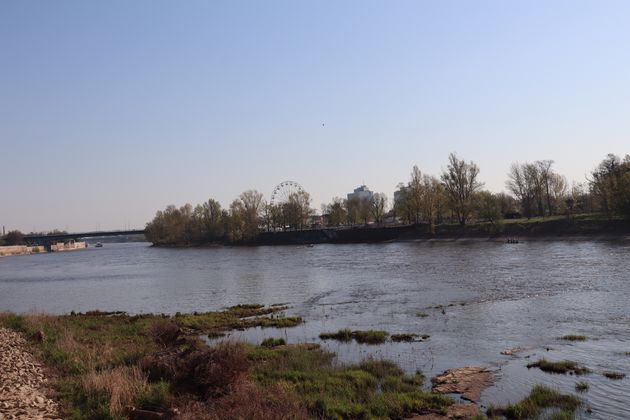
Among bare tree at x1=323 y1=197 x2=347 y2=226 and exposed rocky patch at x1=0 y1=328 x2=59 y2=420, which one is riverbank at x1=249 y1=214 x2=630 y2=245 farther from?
exposed rocky patch at x1=0 y1=328 x2=59 y2=420

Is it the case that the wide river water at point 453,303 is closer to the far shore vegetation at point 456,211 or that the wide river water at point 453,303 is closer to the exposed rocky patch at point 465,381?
the exposed rocky patch at point 465,381

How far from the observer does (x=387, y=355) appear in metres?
20.3

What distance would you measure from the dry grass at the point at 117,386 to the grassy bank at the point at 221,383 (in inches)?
1.0

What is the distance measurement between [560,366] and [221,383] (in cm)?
1117

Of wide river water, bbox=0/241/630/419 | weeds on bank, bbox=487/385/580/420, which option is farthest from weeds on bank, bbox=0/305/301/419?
weeds on bank, bbox=487/385/580/420

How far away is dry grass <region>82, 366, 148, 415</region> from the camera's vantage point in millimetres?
12859

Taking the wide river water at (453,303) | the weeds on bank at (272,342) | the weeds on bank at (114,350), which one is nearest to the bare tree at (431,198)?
the wide river water at (453,303)

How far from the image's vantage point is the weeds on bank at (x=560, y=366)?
1684 cm

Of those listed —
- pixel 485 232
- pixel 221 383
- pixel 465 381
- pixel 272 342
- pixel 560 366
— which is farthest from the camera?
pixel 485 232

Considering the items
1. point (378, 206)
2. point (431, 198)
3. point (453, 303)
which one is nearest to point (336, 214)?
point (378, 206)

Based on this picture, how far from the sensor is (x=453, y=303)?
105ft

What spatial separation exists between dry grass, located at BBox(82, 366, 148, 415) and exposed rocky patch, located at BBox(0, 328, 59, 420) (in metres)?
1.04

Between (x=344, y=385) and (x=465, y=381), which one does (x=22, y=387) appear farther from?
(x=465, y=381)

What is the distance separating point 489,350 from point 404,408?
7668 millimetres
